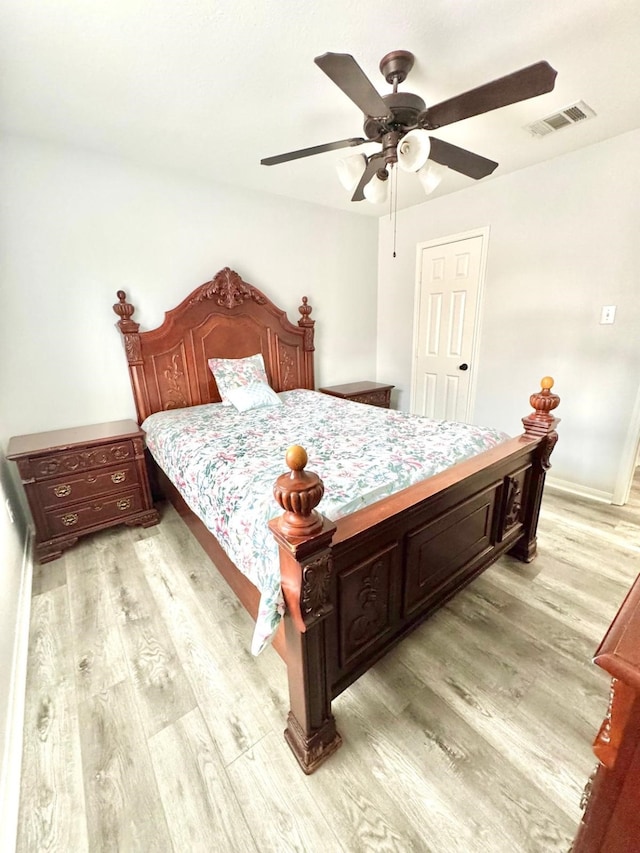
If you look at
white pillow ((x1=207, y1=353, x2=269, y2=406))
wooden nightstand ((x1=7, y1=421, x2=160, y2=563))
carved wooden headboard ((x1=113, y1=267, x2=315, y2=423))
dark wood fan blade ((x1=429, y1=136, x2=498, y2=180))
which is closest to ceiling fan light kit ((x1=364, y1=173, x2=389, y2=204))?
dark wood fan blade ((x1=429, y1=136, x2=498, y2=180))

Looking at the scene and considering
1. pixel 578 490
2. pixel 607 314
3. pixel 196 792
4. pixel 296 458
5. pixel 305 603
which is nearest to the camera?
pixel 296 458

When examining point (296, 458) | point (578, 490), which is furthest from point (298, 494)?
point (578, 490)

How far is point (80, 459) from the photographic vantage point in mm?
2201

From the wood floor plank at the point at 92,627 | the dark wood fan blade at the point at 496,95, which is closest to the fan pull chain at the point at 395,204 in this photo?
the dark wood fan blade at the point at 496,95

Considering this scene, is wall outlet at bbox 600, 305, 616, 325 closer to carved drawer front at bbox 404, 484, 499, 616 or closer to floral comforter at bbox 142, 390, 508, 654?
floral comforter at bbox 142, 390, 508, 654

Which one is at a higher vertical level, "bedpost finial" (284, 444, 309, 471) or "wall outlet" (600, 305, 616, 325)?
"wall outlet" (600, 305, 616, 325)

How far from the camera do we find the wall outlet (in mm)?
2512

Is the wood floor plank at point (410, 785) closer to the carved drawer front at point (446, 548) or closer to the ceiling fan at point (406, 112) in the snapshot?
the carved drawer front at point (446, 548)

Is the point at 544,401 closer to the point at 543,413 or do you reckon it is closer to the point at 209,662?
the point at 543,413

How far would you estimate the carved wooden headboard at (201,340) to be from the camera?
106 inches

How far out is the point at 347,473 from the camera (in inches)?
57.7

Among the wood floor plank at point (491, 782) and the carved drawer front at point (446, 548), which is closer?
the wood floor plank at point (491, 782)

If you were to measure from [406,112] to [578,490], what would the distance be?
115 inches

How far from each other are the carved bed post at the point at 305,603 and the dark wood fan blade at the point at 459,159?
5.11 ft
